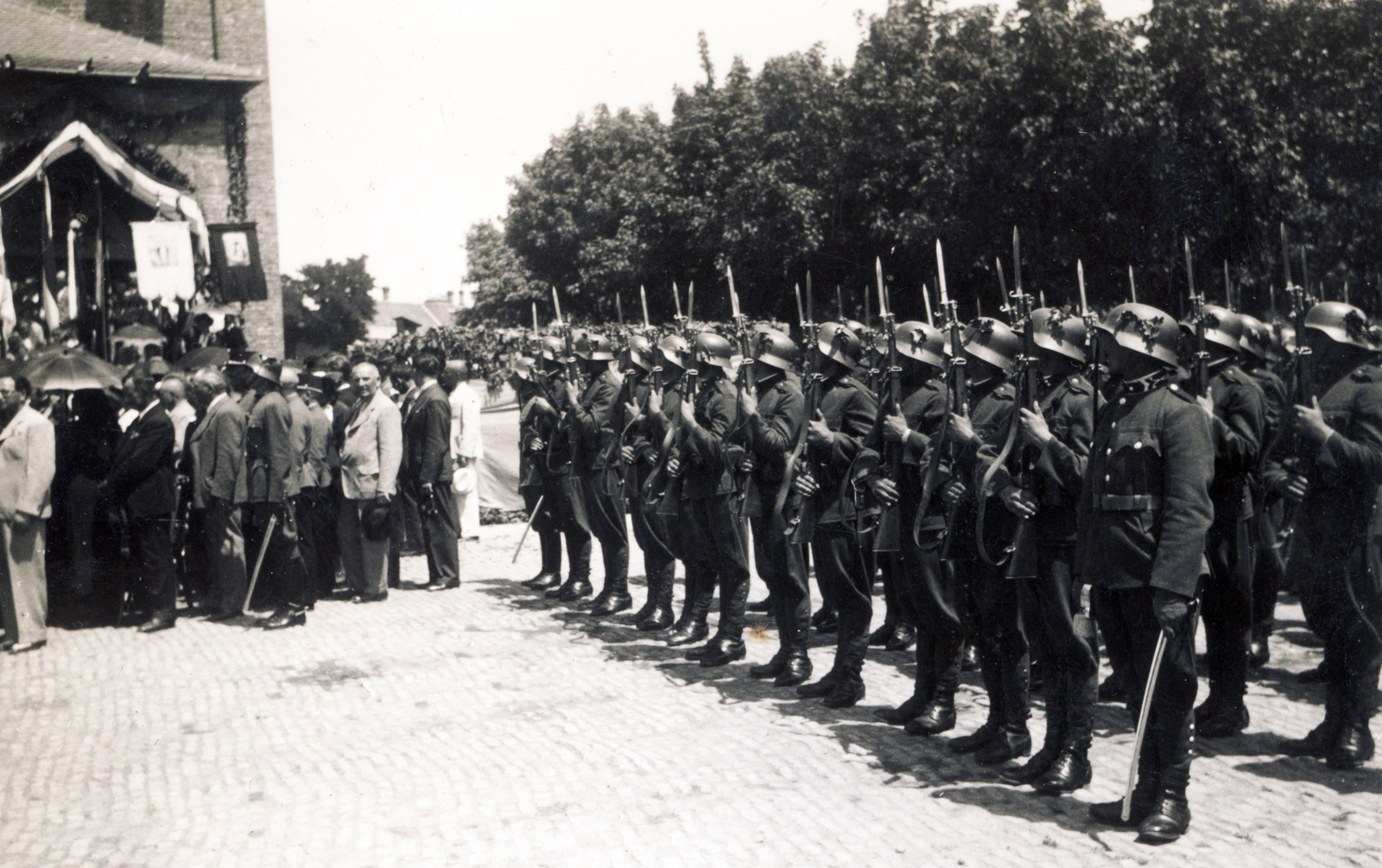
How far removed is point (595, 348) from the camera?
10.7 meters

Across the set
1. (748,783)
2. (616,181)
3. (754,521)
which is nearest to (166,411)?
(754,521)

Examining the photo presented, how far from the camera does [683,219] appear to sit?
4147 cm

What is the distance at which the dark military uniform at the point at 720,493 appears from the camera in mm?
8336

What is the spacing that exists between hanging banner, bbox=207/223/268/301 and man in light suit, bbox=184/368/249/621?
810cm

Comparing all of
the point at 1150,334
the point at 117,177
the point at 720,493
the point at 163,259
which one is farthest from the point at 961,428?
the point at 117,177

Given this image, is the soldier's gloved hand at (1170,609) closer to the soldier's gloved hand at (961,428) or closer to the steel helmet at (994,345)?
the soldier's gloved hand at (961,428)

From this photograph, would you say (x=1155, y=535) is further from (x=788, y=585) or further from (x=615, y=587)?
(x=615, y=587)

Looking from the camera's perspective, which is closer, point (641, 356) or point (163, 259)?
point (641, 356)

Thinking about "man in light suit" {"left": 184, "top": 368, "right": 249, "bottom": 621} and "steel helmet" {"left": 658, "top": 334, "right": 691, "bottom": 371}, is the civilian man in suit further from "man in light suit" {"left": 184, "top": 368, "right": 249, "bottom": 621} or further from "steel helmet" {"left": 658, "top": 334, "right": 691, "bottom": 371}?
"steel helmet" {"left": 658, "top": 334, "right": 691, "bottom": 371}

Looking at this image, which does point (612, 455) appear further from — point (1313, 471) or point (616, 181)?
point (616, 181)

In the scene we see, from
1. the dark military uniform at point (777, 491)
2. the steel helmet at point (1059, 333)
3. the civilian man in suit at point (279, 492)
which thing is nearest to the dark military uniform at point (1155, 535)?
the steel helmet at point (1059, 333)

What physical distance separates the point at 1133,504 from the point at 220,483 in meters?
8.07

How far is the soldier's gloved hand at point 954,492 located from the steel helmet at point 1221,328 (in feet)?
5.82

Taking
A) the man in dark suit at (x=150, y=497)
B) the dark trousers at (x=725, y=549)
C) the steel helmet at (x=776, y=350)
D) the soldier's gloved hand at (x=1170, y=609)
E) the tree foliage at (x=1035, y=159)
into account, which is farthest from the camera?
the tree foliage at (x=1035, y=159)
